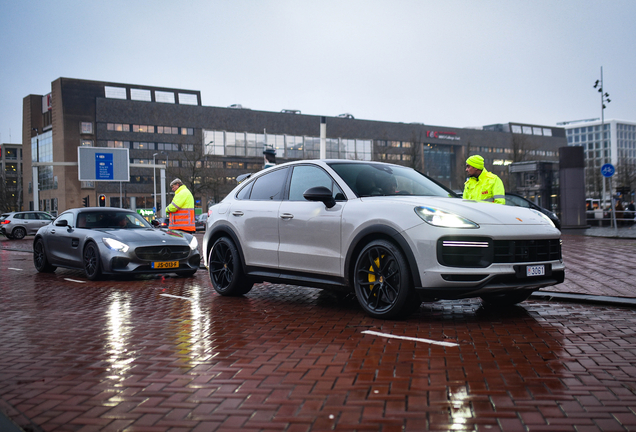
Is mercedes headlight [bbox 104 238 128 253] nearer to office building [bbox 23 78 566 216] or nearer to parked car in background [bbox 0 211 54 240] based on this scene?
parked car in background [bbox 0 211 54 240]

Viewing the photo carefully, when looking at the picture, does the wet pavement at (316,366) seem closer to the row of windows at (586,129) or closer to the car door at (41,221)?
the car door at (41,221)

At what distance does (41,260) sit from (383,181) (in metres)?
8.68

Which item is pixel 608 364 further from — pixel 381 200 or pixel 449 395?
pixel 381 200

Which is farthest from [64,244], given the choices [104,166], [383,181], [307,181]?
[104,166]

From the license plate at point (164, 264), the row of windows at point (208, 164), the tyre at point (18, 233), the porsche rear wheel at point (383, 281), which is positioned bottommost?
the tyre at point (18, 233)

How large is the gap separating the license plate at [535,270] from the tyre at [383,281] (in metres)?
1.09

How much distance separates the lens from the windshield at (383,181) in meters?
6.67

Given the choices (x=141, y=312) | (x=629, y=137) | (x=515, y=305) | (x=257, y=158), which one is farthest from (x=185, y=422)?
(x=629, y=137)

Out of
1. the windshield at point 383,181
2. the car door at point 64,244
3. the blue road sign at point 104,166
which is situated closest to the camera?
the windshield at point 383,181

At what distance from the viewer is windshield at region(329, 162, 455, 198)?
6.67m

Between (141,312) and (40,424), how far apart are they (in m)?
3.81

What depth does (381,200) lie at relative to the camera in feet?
20.4

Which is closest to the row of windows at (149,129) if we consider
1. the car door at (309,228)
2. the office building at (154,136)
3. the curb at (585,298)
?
the office building at (154,136)

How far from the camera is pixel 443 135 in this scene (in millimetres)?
104375
